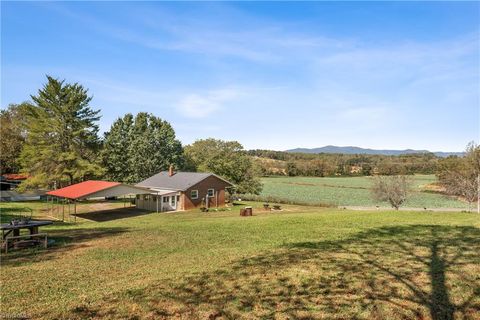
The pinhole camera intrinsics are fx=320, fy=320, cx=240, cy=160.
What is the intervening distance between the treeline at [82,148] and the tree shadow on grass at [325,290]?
38070 mm

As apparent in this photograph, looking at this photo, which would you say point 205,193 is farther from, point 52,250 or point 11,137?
point 11,137

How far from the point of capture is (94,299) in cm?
719

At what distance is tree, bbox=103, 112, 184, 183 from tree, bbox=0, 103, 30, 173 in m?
12.8

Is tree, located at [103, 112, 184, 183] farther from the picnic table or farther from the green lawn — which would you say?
the green lawn

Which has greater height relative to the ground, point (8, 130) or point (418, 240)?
point (8, 130)

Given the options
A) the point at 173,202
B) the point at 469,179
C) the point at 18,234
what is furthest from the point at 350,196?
the point at 18,234

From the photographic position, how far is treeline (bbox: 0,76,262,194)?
41250mm

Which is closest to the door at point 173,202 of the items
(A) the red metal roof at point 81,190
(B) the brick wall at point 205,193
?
(B) the brick wall at point 205,193

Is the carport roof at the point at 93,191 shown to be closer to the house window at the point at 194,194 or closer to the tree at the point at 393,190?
the house window at the point at 194,194

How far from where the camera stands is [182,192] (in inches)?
1513

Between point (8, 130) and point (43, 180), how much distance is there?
16.6 meters

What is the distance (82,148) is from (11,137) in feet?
49.1

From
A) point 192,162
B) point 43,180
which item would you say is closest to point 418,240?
point 43,180

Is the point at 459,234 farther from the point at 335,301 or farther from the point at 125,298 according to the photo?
the point at 125,298
